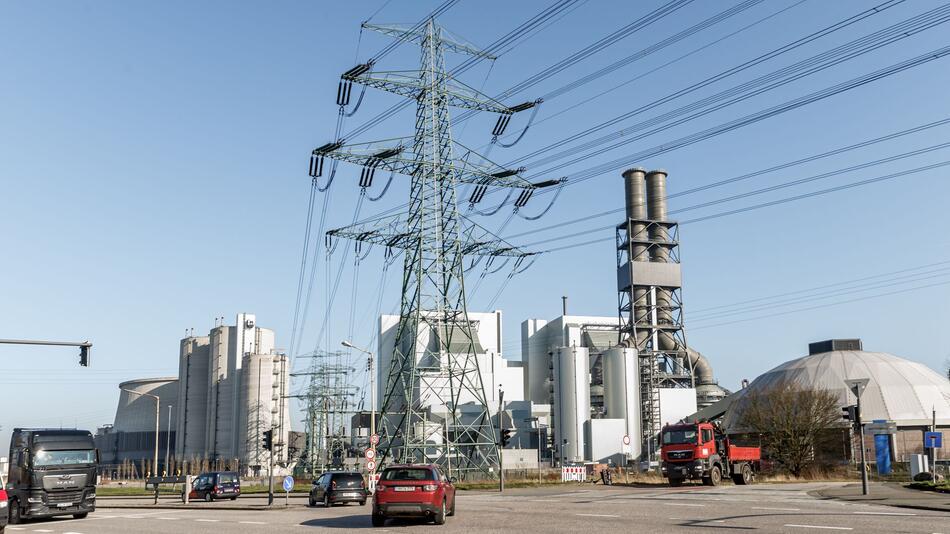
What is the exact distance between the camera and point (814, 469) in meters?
57.7

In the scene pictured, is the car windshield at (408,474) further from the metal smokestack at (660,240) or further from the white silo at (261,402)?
the white silo at (261,402)

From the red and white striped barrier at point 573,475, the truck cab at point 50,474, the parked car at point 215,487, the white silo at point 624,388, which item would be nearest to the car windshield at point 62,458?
the truck cab at point 50,474

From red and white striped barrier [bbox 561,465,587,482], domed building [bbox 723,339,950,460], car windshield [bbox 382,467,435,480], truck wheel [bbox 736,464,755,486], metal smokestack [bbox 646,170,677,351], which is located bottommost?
red and white striped barrier [bbox 561,465,587,482]

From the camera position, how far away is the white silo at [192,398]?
139625mm

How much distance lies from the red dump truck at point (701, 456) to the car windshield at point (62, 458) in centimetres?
2799

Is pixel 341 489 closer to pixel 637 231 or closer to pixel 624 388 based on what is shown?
pixel 624 388

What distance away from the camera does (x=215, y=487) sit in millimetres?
48062

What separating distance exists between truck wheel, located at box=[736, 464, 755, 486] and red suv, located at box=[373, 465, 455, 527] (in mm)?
27657

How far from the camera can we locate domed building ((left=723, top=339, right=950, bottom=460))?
84.8m

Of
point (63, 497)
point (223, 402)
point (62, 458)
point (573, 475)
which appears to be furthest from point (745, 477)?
point (223, 402)

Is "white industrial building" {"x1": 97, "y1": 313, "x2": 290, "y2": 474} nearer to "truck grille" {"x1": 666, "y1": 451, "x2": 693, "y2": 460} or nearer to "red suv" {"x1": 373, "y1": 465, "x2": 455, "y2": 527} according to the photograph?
"truck grille" {"x1": 666, "y1": 451, "x2": 693, "y2": 460}

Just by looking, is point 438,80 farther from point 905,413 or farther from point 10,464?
point 905,413

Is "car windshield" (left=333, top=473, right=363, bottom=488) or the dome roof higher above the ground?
the dome roof

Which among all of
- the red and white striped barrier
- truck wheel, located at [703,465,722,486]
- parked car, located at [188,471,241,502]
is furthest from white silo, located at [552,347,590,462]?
Result: parked car, located at [188,471,241,502]
